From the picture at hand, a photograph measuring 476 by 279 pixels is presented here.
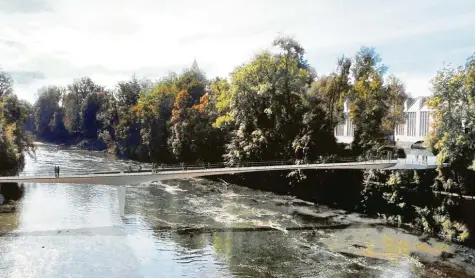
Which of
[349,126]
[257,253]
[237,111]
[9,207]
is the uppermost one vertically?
[237,111]

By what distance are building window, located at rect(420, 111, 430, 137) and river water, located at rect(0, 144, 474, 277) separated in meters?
2.06

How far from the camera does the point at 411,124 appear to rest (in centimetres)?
995

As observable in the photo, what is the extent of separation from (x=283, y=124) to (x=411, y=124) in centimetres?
361

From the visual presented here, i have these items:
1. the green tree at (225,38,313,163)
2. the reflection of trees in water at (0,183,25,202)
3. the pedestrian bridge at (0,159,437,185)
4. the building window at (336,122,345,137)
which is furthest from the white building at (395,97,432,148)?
the reflection of trees in water at (0,183,25,202)

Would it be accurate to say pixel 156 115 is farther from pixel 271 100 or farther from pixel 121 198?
pixel 121 198

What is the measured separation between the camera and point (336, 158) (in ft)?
37.6

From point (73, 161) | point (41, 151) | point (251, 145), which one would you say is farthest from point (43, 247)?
point (41, 151)

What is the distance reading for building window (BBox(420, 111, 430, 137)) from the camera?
912 cm

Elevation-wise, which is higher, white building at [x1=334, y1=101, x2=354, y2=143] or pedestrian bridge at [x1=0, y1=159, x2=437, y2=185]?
white building at [x1=334, y1=101, x2=354, y2=143]

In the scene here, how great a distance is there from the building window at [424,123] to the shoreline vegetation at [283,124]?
2.48ft

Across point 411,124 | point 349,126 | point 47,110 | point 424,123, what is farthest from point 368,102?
point 47,110

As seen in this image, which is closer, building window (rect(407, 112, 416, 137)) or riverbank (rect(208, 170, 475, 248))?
riverbank (rect(208, 170, 475, 248))

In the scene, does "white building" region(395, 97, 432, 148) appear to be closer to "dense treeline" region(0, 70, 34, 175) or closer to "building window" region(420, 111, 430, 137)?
"building window" region(420, 111, 430, 137)

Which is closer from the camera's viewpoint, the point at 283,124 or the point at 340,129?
the point at 340,129
